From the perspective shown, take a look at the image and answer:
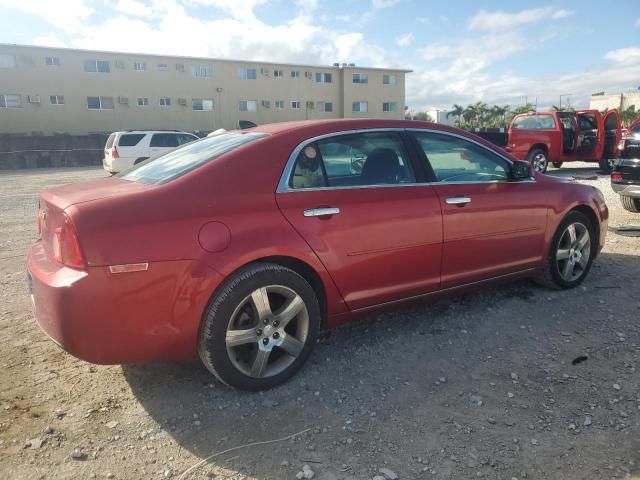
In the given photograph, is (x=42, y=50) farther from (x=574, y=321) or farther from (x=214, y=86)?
(x=574, y=321)

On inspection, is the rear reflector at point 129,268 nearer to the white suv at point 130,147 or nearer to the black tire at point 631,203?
the black tire at point 631,203

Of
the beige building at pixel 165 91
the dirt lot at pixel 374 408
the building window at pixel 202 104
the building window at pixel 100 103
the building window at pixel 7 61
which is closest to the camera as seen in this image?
the dirt lot at pixel 374 408

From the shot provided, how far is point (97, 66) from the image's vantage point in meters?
33.6

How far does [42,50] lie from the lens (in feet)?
104

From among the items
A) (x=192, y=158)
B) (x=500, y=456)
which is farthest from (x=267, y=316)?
(x=500, y=456)

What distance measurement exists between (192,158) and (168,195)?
583 millimetres

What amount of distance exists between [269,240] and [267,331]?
0.55 m

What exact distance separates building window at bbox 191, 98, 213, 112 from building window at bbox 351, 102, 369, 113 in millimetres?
12458

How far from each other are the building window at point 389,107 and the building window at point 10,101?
2815cm

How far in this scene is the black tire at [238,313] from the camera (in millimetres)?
2662

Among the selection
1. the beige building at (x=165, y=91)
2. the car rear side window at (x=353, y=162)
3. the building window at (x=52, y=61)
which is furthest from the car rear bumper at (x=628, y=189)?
the building window at (x=52, y=61)

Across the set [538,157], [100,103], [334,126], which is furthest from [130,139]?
[100,103]

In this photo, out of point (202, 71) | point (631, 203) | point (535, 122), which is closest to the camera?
point (631, 203)

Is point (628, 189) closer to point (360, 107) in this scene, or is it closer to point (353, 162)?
point (353, 162)
